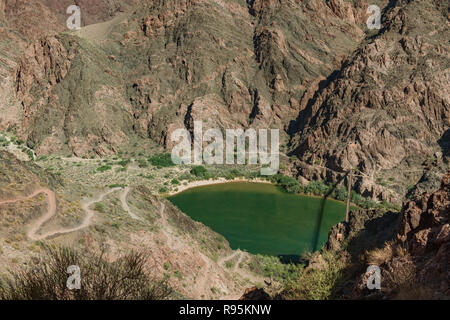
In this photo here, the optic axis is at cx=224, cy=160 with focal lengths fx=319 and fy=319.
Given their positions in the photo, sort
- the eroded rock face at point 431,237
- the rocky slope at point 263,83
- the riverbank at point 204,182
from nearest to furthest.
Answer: the eroded rock face at point 431,237, the riverbank at point 204,182, the rocky slope at point 263,83

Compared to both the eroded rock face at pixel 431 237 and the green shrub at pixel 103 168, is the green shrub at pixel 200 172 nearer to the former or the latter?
the green shrub at pixel 103 168

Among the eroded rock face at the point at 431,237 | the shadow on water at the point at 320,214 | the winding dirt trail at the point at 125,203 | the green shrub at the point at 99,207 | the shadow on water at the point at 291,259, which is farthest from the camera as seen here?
the shadow on water at the point at 320,214

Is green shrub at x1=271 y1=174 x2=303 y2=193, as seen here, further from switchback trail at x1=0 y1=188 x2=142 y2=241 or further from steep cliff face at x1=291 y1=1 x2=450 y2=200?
switchback trail at x1=0 y1=188 x2=142 y2=241

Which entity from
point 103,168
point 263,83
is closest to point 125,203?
point 103,168

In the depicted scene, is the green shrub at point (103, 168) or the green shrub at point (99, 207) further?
the green shrub at point (103, 168)

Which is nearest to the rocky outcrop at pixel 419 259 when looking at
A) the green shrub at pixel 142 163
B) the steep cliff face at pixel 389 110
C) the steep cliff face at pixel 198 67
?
the steep cliff face at pixel 389 110

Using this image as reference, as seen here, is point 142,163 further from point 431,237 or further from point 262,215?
point 431,237

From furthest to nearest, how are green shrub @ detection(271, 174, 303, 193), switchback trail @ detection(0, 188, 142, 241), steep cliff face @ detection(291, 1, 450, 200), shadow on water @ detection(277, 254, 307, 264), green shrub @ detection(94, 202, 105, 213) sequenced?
steep cliff face @ detection(291, 1, 450, 200) < green shrub @ detection(271, 174, 303, 193) < shadow on water @ detection(277, 254, 307, 264) < green shrub @ detection(94, 202, 105, 213) < switchback trail @ detection(0, 188, 142, 241)

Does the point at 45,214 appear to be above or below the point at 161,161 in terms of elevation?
above

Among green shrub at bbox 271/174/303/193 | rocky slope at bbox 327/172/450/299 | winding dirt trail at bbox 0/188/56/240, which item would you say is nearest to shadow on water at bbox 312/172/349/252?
green shrub at bbox 271/174/303/193
